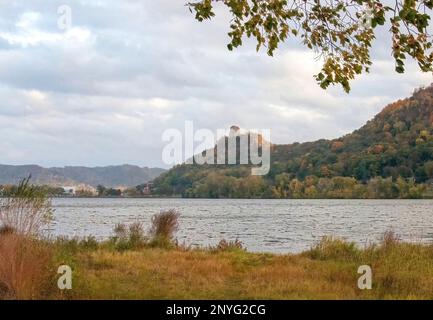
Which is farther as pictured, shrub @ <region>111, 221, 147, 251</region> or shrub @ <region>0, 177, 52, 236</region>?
shrub @ <region>111, 221, 147, 251</region>

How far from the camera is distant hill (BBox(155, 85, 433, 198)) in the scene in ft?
425

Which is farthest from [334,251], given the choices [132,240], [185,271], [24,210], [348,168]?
[348,168]

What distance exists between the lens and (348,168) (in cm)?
13425

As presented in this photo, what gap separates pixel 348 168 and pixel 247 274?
404 ft

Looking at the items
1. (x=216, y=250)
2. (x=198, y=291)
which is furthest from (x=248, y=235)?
(x=198, y=291)

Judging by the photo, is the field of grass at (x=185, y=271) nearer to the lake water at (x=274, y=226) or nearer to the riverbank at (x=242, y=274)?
the riverbank at (x=242, y=274)

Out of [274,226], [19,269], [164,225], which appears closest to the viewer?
[19,269]

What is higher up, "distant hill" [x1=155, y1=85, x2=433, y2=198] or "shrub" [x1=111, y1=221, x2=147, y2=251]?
"distant hill" [x1=155, y1=85, x2=433, y2=198]

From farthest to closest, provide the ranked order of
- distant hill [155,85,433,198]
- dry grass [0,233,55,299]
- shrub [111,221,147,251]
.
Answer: distant hill [155,85,433,198], shrub [111,221,147,251], dry grass [0,233,55,299]

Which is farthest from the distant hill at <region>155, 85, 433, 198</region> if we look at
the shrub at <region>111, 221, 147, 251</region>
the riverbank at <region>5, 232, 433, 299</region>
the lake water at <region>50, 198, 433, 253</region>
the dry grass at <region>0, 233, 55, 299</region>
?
the dry grass at <region>0, 233, 55, 299</region>

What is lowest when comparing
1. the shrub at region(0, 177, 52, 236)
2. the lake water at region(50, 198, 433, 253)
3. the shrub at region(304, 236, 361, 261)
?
the lake water at region(50, 198, 433, 253)

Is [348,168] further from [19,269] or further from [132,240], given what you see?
[19,269]

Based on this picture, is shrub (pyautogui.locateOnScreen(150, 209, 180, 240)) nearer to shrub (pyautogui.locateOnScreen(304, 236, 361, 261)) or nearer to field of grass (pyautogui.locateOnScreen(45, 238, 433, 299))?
field of grass (pyautogui.locateOnScreen(45, 238, 433, 299))

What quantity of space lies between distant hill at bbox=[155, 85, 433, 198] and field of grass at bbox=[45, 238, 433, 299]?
112119 mm
